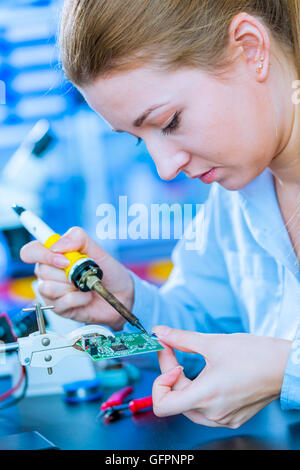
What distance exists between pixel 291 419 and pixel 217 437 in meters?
0.10

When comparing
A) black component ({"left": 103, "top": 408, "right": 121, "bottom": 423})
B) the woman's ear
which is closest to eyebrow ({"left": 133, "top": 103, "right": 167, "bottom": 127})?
the woman's ear

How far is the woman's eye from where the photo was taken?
615mm

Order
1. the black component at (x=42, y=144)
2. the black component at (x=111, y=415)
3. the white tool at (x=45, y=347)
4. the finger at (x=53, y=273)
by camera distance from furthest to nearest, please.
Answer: the black component at (x=42, y=144), the finger at (x=53, y=273), the black component at (x=111, y=415), the white tool at (x=45, y=347)

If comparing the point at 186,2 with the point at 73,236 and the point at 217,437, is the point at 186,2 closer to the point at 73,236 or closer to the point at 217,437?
the point at 73,236

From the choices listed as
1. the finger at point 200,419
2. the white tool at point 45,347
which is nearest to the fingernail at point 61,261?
the white tool at point 45,347

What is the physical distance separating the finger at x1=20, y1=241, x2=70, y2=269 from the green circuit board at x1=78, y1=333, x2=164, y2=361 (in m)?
0.15

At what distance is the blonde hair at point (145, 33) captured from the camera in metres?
0.59

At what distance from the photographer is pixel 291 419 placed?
2.08ft

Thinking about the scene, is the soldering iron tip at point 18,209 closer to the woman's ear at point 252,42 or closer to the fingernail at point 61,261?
the fingernail at point 61,261

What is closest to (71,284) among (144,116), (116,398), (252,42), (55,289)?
(55,289)

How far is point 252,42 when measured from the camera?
63 cm

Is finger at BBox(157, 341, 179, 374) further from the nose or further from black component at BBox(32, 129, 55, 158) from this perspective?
black component at BBox(32, 129, 55, 158)

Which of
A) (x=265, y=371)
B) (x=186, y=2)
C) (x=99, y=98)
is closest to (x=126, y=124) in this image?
(x=99, y=98)

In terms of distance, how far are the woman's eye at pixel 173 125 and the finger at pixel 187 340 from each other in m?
0.23
